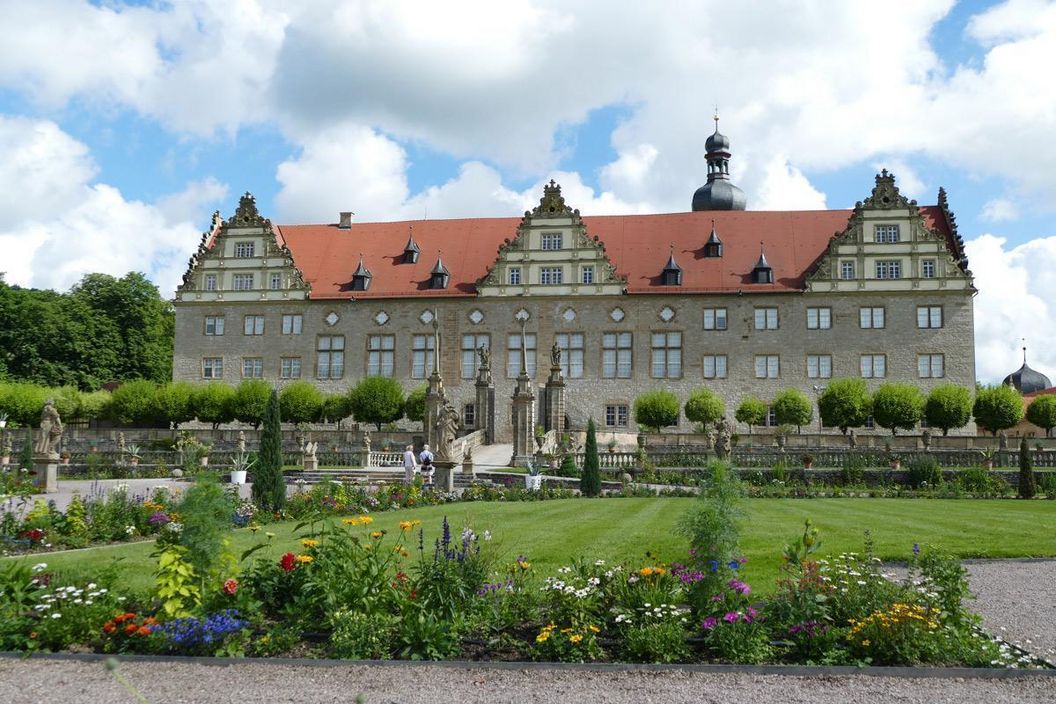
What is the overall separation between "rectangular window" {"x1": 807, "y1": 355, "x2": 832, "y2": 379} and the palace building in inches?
3.9

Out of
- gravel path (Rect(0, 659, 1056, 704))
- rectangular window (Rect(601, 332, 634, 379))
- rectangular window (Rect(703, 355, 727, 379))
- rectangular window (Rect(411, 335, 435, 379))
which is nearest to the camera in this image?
gravel path (Rect(0, 659, 1056, 704))

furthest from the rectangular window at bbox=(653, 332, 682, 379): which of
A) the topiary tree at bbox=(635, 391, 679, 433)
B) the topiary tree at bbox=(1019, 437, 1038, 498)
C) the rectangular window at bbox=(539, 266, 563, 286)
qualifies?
the topiary tree at bbox=(1019, 437, 1038, 498)

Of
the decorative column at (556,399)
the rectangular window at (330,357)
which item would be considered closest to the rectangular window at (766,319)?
the decorative column at (556,399)

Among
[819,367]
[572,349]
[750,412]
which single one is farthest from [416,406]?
[819,367]

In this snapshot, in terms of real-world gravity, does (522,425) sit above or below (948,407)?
below

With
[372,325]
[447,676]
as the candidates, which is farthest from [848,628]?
[372,325]

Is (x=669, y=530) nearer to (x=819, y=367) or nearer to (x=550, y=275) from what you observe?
(x=819, y=367)

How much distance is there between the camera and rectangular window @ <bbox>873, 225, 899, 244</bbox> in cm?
4441

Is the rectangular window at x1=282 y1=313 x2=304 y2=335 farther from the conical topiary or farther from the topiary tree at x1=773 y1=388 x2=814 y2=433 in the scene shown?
the conical topiary

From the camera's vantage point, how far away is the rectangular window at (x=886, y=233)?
44406 millimetres

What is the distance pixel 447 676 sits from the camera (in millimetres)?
7477

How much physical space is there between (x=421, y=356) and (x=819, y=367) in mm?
19313

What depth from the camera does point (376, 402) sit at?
43.4m

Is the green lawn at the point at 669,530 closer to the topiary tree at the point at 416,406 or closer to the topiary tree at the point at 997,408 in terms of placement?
the topiary tree at the point at 997,408
